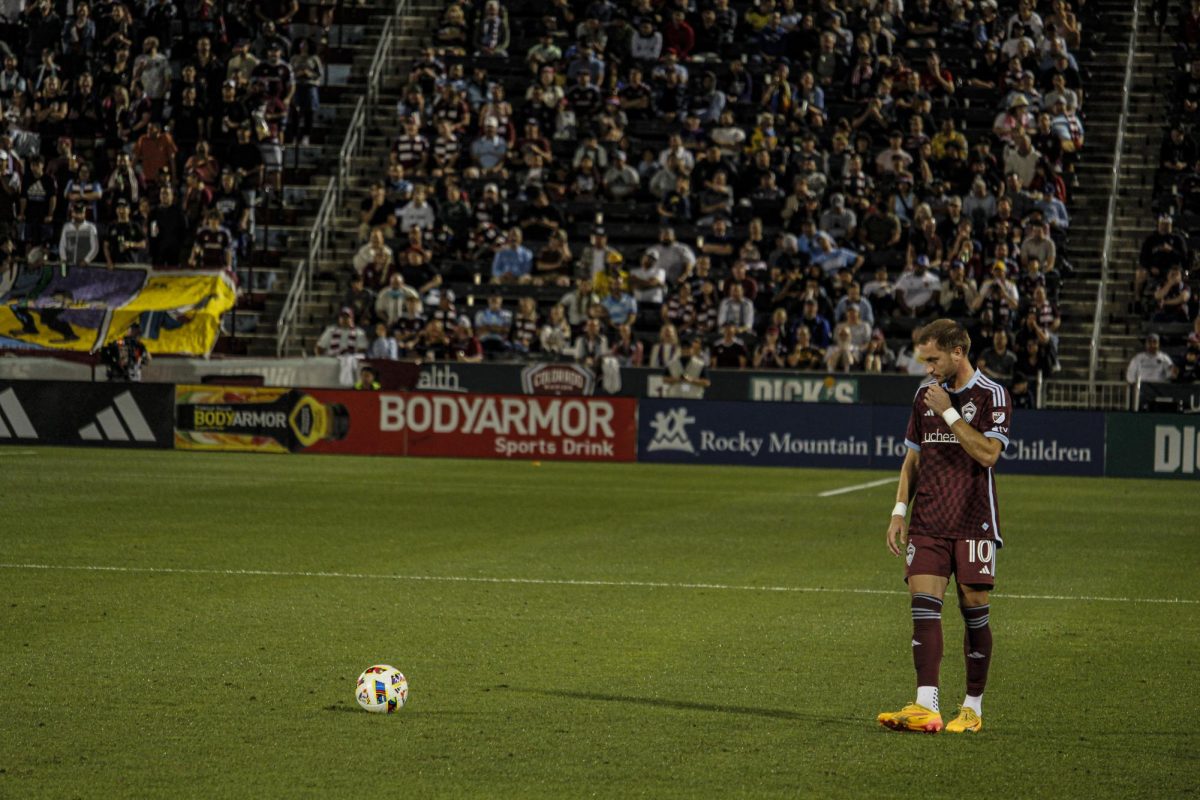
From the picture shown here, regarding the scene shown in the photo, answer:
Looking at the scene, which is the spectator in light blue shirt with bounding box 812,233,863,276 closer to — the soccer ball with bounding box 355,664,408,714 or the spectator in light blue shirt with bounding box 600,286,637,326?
the spectator in light blue shirt with bounding box 600,286,637,326

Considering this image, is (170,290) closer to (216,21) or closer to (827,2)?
(216,21)

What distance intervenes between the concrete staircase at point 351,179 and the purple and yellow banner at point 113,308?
1.70 meters

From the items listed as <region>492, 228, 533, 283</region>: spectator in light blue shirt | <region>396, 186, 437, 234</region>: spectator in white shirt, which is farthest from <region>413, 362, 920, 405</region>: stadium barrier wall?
<region>396, 186, 437, 234</region>: spectator in white shirt

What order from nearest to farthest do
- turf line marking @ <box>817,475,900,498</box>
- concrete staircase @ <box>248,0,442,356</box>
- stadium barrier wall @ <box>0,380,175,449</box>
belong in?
turf line marking @ <box>817,475,900,498</box>
stadium barrier wall @ <box>0,380,175,449</box>
concrete staircase @ <box>248,0,442,356</box>

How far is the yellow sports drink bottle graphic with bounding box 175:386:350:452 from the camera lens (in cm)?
2720

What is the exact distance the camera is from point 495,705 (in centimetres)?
837

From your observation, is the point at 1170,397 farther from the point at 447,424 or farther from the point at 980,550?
the point at 980,550

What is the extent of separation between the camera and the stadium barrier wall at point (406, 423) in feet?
89.1

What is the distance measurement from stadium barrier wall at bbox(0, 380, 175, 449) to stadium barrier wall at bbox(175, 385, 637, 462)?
0.35 meters

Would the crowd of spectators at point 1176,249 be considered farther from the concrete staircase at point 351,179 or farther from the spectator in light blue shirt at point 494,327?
the concrete staircase at point 351,179

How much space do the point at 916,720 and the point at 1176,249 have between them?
929 inches

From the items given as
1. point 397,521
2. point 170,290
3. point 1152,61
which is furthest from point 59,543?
point 1152,61

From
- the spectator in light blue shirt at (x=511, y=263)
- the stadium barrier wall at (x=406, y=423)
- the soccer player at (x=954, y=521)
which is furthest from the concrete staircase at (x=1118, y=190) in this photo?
the soccer player at (x=954, y=521)

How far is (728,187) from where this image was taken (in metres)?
31.4
